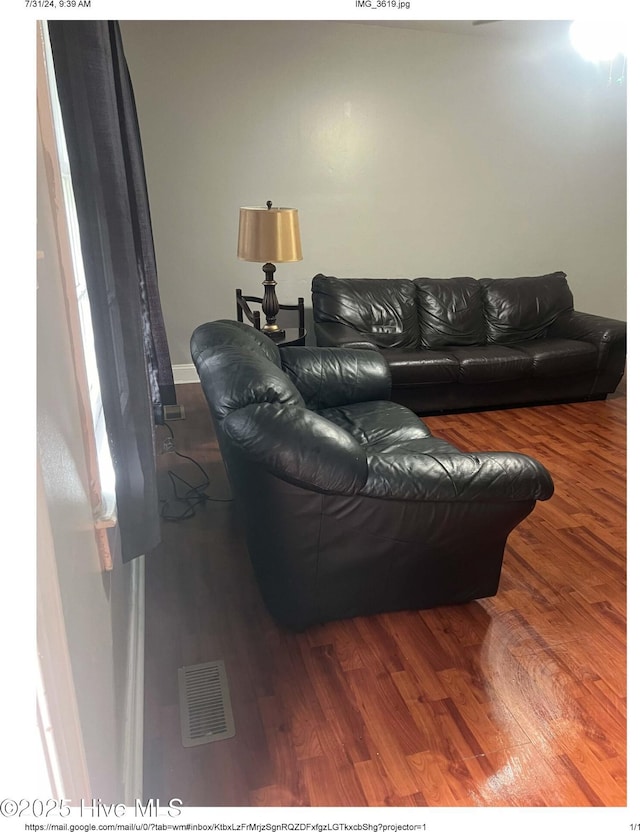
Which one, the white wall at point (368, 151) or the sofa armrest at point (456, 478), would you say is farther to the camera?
the white wall at point (368, 151)

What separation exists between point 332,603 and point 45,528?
149cm

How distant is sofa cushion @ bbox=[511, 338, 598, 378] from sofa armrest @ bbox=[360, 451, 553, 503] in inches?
97.4

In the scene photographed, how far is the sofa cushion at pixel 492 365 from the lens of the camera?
410cm

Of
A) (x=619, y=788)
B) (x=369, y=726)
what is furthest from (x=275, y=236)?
(x=619, y=788)

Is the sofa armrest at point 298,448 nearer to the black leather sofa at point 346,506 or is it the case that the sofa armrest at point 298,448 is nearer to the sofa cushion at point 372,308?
the black leather sofa at point 346,506

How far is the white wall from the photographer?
4.18 m

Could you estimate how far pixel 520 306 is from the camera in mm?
4664

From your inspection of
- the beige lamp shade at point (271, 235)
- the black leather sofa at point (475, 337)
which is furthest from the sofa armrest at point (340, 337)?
the beige lamp shade at point (271, 235)

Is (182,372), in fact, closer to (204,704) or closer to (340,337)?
(340,337)

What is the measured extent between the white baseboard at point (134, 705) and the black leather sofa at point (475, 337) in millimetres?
2389

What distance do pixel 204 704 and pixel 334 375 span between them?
69.1 inches

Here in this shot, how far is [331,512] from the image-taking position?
6.02 ft
